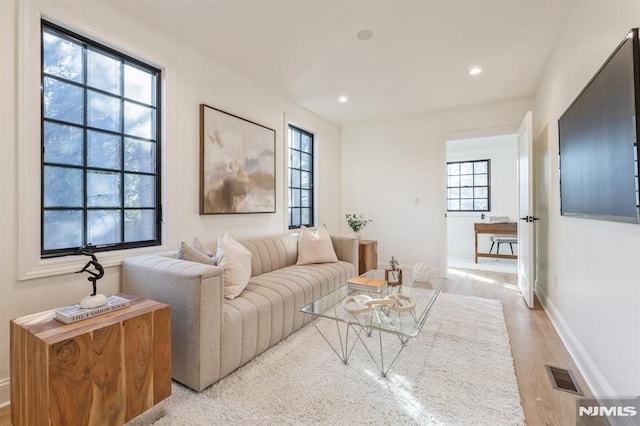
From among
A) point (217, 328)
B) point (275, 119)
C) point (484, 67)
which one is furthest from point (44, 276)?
point (484, 67)

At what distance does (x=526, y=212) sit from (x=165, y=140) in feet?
12.1

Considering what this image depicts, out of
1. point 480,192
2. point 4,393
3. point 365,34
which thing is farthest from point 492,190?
point 4,393

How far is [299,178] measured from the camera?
4441 millimetres

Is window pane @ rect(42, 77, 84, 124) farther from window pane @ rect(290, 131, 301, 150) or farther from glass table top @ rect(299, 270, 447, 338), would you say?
window pane @ rect(290, 131, 301, 150)

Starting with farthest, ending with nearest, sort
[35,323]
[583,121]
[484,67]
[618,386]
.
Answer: [484,67] → [583,121] → [618,386] → [35,323]

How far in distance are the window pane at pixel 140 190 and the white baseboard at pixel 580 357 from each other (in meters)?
3.24

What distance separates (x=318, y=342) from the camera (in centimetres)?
229

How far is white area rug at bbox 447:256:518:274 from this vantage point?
16.6 feet

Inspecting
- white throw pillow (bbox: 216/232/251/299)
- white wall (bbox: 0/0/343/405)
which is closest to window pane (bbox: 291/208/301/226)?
white wall (bbox: 0/0/343/405)

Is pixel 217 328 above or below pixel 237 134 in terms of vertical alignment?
below

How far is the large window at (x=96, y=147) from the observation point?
190 cm

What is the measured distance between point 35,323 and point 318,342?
1.67m

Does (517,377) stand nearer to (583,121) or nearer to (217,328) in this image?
(583,121)

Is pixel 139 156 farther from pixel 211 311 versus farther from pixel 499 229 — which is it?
pixel 499 229
